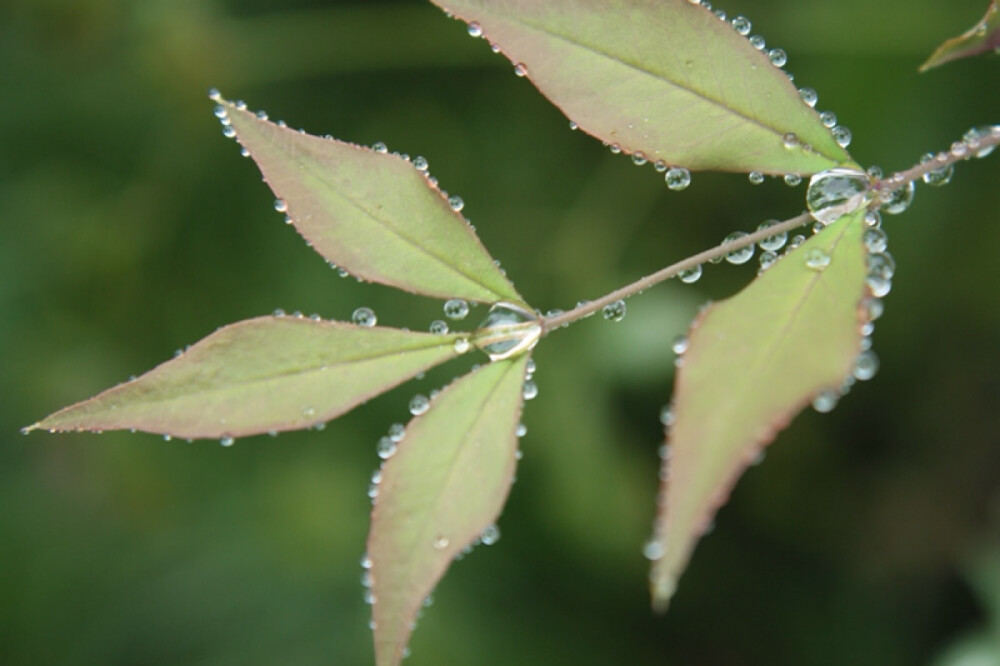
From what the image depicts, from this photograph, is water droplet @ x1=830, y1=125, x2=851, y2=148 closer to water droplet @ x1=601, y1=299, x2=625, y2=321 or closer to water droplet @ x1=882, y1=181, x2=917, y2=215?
water droplet @ x1=882, y1=181, x2=917, y2=215

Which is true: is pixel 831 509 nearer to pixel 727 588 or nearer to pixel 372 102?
pixel 727 588

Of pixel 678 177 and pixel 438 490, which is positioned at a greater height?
pixel 678 177

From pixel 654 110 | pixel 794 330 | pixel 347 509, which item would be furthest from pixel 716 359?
pixel 347 509

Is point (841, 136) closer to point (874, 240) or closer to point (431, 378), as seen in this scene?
point (874, 240)


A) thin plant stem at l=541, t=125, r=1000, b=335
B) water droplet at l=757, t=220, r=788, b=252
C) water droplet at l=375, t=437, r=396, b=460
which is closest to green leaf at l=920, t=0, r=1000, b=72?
thin plant stem at l=541, t=125, r=1000, b=335

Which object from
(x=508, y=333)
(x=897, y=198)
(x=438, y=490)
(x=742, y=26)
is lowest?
(x=438, y=490)

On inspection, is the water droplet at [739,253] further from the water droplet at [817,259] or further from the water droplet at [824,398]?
the water droplet at [824,398]

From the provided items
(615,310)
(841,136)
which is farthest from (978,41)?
(615,310)
